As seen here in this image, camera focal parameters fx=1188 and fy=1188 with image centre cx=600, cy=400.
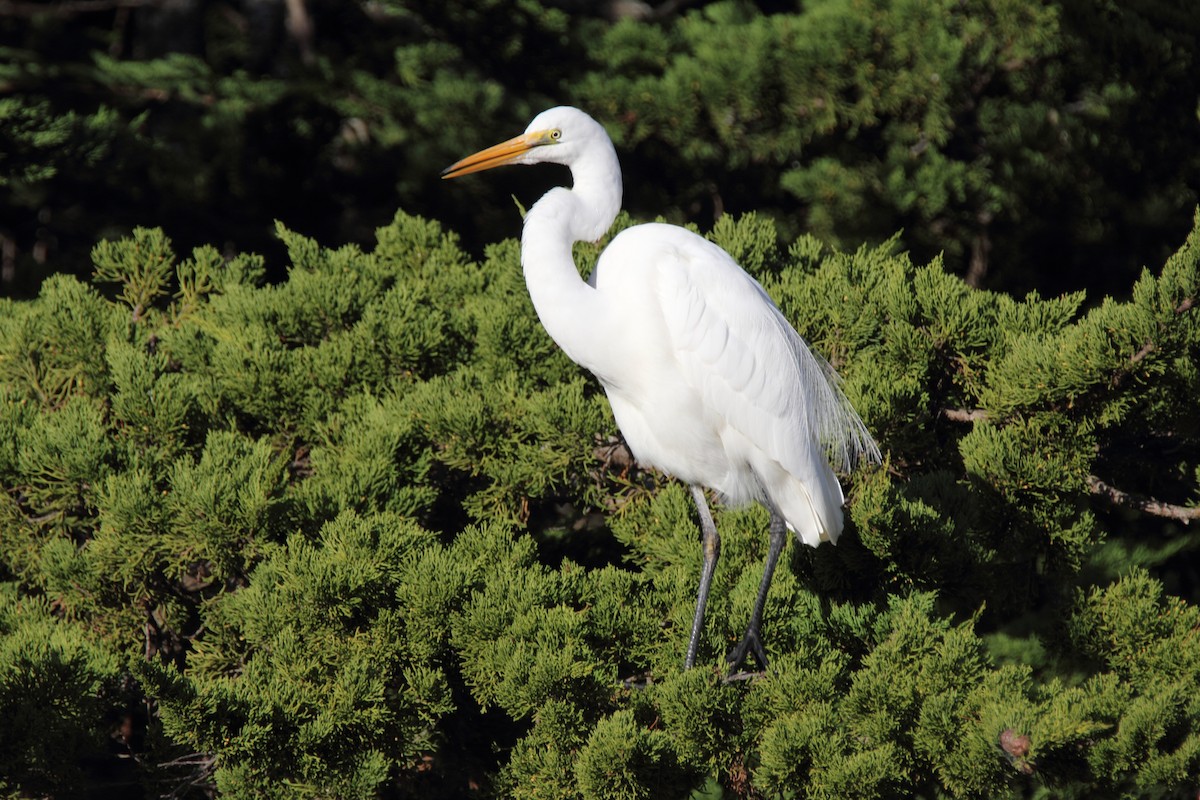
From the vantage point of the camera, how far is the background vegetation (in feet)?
9.02

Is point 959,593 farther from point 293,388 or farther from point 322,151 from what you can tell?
point 322,151

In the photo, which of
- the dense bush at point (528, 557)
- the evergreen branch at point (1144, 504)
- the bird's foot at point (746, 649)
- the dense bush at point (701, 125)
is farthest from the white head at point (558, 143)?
the dense bush at point (701, 125)

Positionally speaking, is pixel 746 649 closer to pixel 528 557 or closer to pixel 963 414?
pixel 528 557

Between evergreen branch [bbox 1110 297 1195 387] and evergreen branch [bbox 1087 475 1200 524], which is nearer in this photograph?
evergreen branch [bbox 1110 297 1195 387]

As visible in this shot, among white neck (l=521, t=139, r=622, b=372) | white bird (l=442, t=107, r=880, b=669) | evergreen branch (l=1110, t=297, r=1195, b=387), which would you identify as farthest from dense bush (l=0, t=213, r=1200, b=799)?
white neck (l=521, t=139, r=622, b=372)

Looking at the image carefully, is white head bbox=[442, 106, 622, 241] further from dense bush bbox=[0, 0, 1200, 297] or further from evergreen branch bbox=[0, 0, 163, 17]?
evergreen branch bbox=[0, 0, 163, 17]

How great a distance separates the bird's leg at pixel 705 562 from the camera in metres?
3.03

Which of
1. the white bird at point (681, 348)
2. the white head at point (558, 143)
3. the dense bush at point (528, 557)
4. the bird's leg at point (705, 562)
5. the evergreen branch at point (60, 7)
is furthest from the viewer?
the evergreen branch at point (60, 7)

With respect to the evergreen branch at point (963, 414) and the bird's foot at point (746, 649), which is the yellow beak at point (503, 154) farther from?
the evergreen branch at point (963, 414)

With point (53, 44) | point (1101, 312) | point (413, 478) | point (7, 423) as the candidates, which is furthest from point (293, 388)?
point (53, 44)

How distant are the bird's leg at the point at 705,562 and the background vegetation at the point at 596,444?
3.1 inches

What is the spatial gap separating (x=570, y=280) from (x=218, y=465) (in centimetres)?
113

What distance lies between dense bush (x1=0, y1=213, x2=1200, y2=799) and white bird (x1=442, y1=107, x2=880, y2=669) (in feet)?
0.54

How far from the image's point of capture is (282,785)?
2732 mm
